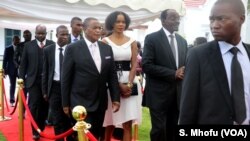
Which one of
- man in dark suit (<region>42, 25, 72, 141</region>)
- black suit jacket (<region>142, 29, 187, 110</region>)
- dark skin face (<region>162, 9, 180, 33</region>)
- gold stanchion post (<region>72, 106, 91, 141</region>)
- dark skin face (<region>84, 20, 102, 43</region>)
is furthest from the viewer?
man in dark suit (<region>42, 25, 72, 141</region>)

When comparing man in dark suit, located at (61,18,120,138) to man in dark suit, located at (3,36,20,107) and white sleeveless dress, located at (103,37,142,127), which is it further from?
man in dark suit, located at (3,36,20,107)

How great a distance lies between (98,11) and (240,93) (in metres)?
4.61

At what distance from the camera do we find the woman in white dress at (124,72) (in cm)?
495

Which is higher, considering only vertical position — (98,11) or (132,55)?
(98,11)

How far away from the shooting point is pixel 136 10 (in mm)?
7047

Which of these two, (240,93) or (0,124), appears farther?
(0,124)

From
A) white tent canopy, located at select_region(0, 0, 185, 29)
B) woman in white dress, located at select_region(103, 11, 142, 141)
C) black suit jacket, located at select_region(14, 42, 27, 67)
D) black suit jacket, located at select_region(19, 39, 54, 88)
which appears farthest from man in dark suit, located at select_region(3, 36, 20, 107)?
woman in white dress, located at select_region(103, 11, 142, 141)

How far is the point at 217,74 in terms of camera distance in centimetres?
252

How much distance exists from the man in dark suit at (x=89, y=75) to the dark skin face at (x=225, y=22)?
210cm

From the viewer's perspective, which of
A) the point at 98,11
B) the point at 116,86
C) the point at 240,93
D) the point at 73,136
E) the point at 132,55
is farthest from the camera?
the point at 98,11

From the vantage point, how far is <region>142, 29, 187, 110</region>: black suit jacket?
4867 millimetres

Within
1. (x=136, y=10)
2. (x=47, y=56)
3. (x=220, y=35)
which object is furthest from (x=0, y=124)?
(x=220, y=35)

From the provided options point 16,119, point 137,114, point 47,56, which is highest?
point 47,56

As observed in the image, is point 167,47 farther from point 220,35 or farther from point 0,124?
point 0,124
